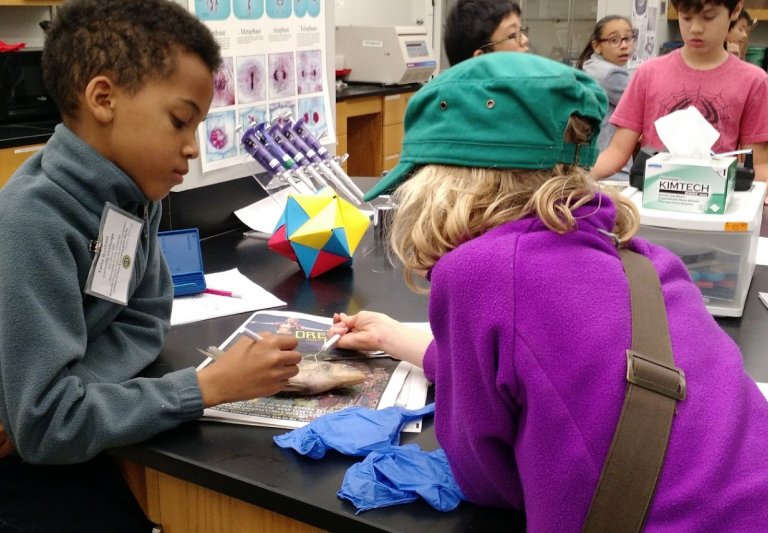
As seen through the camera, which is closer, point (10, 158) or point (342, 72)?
point (10, 158)

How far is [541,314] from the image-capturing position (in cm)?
69

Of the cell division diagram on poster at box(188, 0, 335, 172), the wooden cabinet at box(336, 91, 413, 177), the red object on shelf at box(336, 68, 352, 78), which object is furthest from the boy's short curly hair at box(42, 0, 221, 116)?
the red object on shelf at box(336, 68, 352, 78)

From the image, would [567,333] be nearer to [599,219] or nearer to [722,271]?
[599,219]

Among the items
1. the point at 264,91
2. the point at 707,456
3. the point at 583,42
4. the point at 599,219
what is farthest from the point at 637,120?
the point at 583,42

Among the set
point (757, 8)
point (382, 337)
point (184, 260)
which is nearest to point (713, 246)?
point (382, 337)

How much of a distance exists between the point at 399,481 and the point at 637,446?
0.26 metres

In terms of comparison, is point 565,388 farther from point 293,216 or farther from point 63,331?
point 293,216

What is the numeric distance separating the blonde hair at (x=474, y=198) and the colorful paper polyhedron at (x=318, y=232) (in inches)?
26.9

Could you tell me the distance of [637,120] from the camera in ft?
8.11

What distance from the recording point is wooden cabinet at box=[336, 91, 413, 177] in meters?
4.34

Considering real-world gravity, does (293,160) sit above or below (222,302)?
above

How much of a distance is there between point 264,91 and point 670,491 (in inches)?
57.6

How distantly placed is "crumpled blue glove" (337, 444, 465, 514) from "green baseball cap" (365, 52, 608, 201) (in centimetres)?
33

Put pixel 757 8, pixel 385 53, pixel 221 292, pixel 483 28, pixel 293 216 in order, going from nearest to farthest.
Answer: pixel 221 292
pixel 293 216
pixel 483 28
pixel 385 53
pixel 757 8
